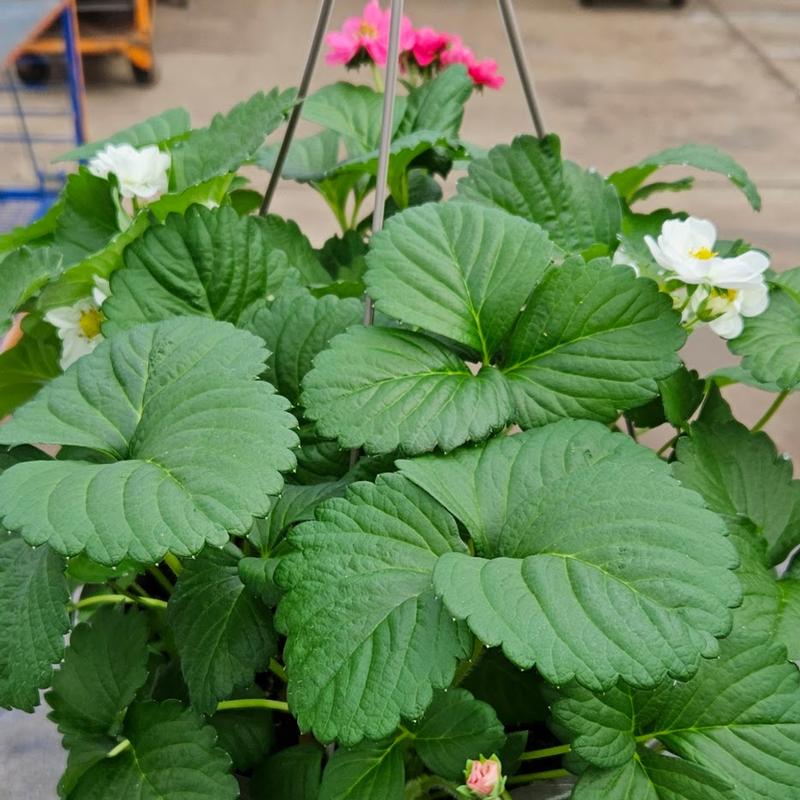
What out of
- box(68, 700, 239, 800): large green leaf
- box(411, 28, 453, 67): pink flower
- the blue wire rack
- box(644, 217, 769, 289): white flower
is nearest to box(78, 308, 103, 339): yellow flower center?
box(68, 700, 239, 800): large green leaf

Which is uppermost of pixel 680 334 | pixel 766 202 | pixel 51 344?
pixel 680 334

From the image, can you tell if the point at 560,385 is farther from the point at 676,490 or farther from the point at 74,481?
the point at 74,481

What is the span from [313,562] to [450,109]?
0.49 m

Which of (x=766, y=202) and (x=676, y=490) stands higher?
(x=676, y=490)

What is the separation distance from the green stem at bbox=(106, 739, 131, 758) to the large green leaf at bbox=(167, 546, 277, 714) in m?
0.05

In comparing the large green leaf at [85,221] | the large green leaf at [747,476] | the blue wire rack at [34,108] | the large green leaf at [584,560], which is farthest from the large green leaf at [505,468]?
the blue wire rack at [34,108]

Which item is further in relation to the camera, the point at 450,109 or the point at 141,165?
the point at 450,109

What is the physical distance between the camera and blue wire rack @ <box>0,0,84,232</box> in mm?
1687

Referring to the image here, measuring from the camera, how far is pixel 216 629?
502mm

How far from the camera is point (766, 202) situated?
270 centimetres

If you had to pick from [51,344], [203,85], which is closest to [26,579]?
[51,344]

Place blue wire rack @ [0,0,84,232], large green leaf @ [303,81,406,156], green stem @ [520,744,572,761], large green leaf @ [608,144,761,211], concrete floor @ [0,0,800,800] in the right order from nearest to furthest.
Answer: green stem @ [520,744,572,761], large green leaf @ [608,144,761,211], large green leaf @ [303,81,406,156], blue wire rack @ [0,0,84,232], concrete floor @ [0,0,800,800]

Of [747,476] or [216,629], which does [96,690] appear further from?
[747,476]

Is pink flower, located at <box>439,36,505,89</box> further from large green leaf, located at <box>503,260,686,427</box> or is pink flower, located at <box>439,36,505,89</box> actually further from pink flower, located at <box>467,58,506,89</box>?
large green leaf, located at <box>503,260,686,427</box>
